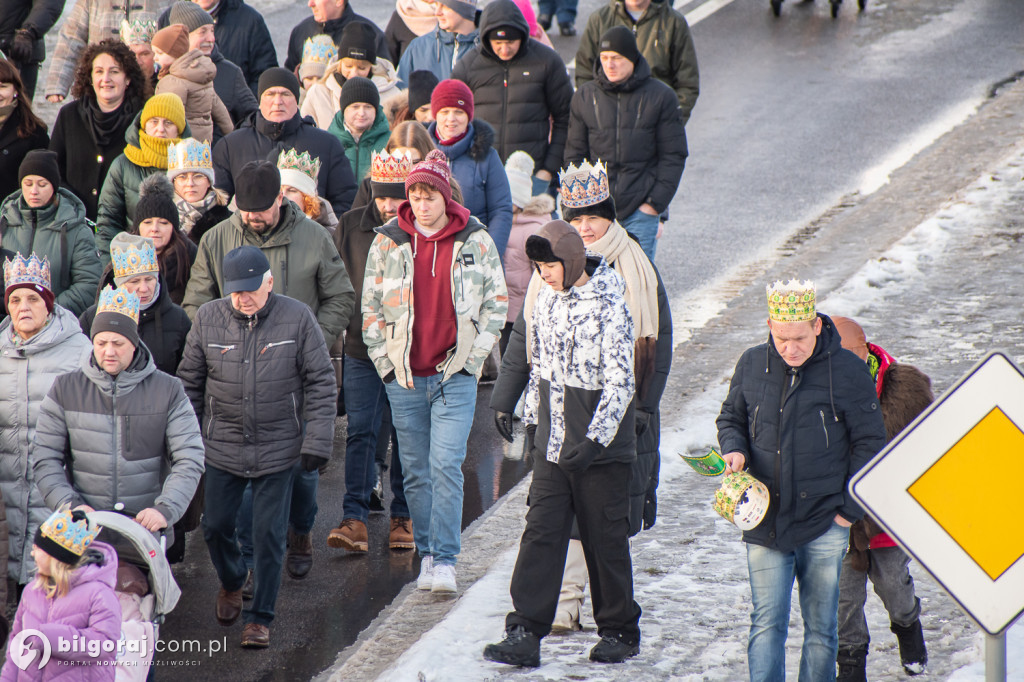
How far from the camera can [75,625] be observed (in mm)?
5508

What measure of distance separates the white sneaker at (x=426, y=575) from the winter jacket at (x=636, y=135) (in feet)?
12.5

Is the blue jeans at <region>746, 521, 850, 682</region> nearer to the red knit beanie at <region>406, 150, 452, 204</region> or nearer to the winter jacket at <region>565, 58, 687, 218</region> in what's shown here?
the red knit beanie at <region>406, 150, 452, 204</region>

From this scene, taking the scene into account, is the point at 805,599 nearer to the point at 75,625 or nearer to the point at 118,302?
the point at 75,625

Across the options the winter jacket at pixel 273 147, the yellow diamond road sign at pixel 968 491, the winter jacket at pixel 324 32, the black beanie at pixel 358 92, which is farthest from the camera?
the winter jacket at pixel 324 32

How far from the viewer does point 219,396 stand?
271 inches

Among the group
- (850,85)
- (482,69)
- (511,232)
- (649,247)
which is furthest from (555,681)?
(850,85)

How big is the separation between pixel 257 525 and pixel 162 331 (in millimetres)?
1257

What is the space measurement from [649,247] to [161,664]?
525cm

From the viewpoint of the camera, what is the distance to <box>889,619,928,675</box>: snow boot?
6.37 meters

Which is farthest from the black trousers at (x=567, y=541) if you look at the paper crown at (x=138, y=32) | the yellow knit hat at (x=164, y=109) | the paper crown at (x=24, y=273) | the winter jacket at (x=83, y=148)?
the paper crown at (x=138, y=32)

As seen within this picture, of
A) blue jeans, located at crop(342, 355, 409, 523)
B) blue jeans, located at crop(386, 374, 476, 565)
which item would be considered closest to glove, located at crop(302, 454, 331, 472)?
blue jeans, located at crop(386, 374, 476, 565)

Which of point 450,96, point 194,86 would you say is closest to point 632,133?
point 450,96

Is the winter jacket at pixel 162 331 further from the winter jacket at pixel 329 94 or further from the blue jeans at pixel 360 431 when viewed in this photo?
the winter jacket at pixel 329 94

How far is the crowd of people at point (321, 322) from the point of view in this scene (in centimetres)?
632
